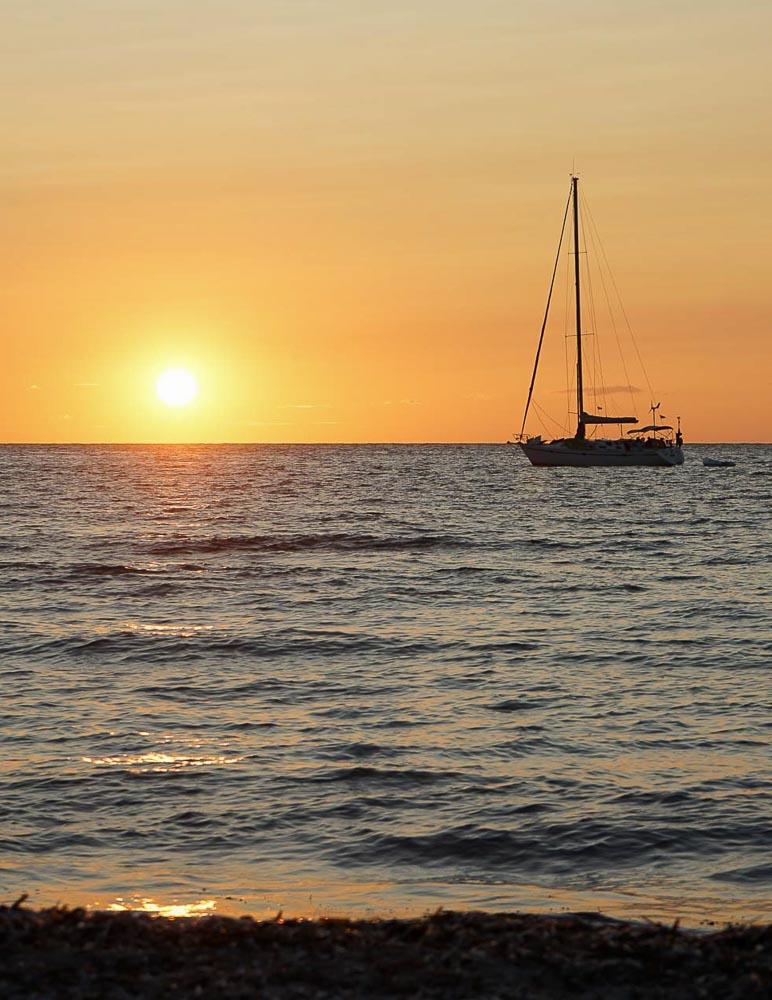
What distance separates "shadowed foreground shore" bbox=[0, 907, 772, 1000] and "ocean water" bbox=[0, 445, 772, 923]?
199 centimetres

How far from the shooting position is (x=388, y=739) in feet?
53.7

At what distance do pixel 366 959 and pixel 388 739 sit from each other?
28.4ft

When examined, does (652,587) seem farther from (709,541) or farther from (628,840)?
(628,840)

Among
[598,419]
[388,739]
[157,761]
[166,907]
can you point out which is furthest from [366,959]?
[598,419]

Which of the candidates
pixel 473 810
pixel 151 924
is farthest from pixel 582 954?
pixel 473 810

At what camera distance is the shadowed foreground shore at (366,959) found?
286 inches

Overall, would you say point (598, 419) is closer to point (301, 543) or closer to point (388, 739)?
point (301, 543)

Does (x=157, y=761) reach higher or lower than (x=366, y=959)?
lower

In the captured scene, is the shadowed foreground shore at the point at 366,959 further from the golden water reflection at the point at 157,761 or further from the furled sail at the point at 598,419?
the furled sail at the point at 598,419

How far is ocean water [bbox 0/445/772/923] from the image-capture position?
443 inches

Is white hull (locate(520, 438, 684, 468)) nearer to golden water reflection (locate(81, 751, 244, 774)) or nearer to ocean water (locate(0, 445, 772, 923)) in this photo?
ocean water (locate(0, 445, 772, 923))

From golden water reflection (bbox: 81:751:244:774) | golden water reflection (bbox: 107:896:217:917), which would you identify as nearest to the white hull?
golden water reflection (bbox: 81:751:244:774)

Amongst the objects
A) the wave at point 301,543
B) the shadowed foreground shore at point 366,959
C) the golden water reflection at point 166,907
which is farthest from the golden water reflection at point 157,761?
the wave at point 301,543

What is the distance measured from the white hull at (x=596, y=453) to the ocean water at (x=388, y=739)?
7830 centimetres
